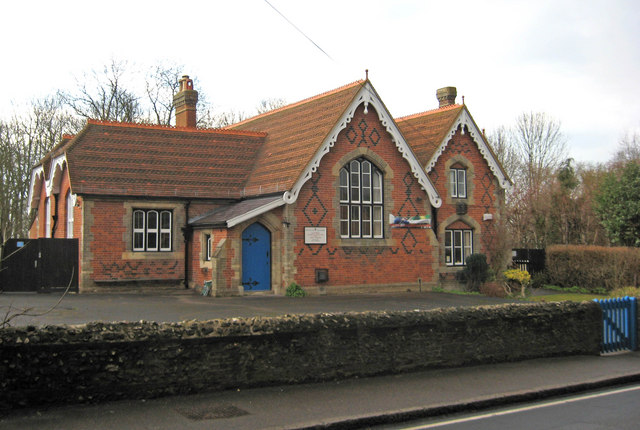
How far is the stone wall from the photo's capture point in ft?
28.9

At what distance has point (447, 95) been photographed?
114 ft

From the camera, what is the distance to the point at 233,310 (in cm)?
1838

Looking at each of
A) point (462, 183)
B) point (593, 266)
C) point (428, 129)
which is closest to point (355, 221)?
point (462, 183)

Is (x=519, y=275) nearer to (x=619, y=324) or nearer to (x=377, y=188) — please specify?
(x=377, y=188)

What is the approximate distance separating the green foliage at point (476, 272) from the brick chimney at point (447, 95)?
1001 cm

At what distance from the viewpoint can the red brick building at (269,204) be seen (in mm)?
23938

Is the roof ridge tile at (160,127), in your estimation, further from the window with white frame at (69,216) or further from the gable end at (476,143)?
the gable end at (476,143)

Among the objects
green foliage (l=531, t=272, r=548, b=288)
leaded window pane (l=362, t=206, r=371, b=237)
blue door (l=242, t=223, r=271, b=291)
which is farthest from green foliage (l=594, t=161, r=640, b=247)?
blue door (l=242, t=223, r=271, b=291)

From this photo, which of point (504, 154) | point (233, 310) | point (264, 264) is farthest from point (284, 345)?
point (504, 154)

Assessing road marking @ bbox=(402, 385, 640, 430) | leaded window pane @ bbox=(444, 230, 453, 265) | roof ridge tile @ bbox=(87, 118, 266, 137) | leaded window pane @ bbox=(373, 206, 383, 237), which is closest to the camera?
road marking @ bbox=(402, 385, 640, 430)

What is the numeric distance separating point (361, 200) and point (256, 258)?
15.9ft

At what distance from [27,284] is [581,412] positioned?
66.9ft

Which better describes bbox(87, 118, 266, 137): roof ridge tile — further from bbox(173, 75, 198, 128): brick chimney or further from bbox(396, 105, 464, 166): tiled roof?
bbox(396, 105, 464, 166): tiled roof

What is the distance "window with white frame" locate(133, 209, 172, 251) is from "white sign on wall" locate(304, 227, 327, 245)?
212 inches
